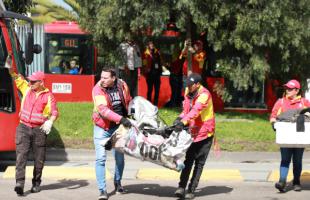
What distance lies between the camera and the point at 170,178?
11219 millimetres

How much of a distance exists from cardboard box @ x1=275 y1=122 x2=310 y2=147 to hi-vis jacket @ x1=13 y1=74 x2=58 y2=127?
3123 millimetres

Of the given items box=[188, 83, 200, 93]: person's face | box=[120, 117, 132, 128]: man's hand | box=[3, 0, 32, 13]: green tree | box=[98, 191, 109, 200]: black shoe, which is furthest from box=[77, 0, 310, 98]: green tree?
box=[98, 191, 109, 200]: black shoe

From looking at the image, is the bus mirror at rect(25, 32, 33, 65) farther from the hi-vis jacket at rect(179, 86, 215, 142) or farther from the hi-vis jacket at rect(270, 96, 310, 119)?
the hi-vis jacket at rect(270, 96, 310, 119)

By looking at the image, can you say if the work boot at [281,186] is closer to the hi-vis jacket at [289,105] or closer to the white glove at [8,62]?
the hi-vis jacket at [289,105]

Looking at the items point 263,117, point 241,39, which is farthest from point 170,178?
point 263,117

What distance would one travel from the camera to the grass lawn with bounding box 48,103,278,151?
14234mm

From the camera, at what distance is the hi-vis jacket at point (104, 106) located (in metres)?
8.79

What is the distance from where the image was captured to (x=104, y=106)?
8859 millimetres

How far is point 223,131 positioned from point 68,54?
773cm

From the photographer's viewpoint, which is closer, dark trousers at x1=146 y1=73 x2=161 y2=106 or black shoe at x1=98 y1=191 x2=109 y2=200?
black shoe at x1=98 y1=191 x2=109 y2=200

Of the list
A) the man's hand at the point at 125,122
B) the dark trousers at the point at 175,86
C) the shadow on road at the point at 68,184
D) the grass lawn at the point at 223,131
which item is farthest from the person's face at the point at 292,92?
the dark trousers at the point at 175,86

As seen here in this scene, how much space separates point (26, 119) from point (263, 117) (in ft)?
29.7

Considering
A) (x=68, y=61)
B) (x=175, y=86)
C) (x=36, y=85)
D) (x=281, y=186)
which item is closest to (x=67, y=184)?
(x=36, y=85)

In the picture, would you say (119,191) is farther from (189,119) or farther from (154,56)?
(154,56)
